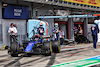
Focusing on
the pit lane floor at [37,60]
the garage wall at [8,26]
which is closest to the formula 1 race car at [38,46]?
the pit lane floor at [37,60]

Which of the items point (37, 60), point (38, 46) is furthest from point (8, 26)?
point (37, 60)

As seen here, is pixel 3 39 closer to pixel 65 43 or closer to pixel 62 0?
pixel 65 43

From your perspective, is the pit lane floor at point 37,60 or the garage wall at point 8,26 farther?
the garage wall at point 8,26

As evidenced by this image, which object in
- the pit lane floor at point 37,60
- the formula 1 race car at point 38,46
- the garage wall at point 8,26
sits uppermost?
the garage wall at point 8,26

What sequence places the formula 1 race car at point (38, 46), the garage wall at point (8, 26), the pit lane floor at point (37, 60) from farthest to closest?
1. the garage wall at point (8, 26)
2. the formula 1 race car at point (38, 46)
3. the pit lane floor at point (37, 60)

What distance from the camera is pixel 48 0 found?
17.9 m

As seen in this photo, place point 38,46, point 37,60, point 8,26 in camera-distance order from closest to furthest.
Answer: point 37,60 → point 38,46 → point 8,26

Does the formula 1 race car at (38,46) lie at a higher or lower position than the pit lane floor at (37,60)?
higher

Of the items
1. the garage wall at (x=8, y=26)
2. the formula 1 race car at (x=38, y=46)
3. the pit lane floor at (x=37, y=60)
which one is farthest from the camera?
the garage wall at (x=8, y=26)

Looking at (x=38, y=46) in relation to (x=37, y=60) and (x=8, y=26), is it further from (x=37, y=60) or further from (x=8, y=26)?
(x=8, y=26)

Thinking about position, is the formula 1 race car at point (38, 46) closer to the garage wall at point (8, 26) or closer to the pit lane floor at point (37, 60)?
the pit lane floor at point (37, 60)

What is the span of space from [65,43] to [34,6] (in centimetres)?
419

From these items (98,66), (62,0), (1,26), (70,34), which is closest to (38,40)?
(98,66)

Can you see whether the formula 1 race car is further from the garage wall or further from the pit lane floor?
the garage wall
